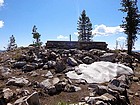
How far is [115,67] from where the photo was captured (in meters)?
20.7

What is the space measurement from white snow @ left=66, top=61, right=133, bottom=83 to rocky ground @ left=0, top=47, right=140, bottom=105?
0.66 m

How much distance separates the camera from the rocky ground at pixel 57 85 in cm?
1333

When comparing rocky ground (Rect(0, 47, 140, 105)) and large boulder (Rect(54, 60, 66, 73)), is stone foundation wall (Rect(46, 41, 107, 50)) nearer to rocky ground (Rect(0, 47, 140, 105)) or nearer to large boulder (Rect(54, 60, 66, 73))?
rocky ground (Rect(0, 47, 140, 105))

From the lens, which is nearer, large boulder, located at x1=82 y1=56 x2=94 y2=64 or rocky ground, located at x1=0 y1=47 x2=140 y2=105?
rocky ground, located at x1=0 y1=47 x2=140 y2=105

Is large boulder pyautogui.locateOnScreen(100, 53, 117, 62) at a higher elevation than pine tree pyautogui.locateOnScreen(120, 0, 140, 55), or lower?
lower

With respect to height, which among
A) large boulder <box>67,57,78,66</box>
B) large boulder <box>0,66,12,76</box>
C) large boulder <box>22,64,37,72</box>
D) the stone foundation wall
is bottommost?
large boulder <box>0,66,12,76</box>

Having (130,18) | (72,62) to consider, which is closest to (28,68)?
(72,62)

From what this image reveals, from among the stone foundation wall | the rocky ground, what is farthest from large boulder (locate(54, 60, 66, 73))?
the stone foundation wall

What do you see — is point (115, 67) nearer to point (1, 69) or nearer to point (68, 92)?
point (68, 92)

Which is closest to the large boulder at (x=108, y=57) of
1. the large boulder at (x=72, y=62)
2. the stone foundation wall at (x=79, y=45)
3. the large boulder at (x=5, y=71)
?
the large boulder at (x=72, y=62)

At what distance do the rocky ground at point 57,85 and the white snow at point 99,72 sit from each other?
2.17 feet

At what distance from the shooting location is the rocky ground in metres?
13.3

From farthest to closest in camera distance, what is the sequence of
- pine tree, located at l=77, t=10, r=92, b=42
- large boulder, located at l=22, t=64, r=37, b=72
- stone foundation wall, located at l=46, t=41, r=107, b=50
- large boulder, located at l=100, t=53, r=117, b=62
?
pine tree, located at l=77, t=10, r=92, b=42, stone foundation wall, located at l=46, t=41, r=107, b=50, large boulder, located at l=100, t=53, r=117, b=62, large boulder, located at l=22, t=64, r=37, b=72

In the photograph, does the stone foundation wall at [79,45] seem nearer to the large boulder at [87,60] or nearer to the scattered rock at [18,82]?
the large boulder at [87,60]
